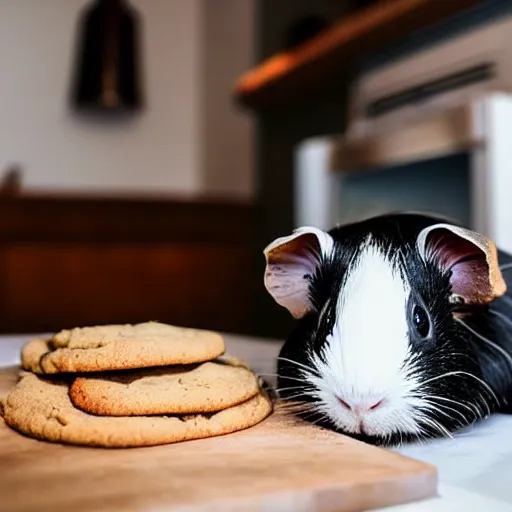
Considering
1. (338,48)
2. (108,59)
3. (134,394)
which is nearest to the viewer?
(134,394)

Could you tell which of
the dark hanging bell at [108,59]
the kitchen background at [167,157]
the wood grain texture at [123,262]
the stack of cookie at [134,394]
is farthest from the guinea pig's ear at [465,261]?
the dark hanging bell at [108,59]

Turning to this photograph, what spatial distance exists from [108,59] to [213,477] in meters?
3.40

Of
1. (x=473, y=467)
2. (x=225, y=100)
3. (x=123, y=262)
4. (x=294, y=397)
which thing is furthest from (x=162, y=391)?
(x=225, y=100)

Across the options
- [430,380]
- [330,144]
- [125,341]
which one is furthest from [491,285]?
[330,144]

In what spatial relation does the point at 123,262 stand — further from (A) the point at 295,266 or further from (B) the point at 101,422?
(B) the point at 101,422

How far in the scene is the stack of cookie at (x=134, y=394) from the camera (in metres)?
0.56

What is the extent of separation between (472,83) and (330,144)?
1.47 ft

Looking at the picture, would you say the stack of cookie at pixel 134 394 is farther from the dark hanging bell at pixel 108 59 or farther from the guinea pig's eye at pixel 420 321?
the dark hanging bell at pixel 108 59

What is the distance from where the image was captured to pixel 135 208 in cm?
333

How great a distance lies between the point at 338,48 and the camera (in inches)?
93.2

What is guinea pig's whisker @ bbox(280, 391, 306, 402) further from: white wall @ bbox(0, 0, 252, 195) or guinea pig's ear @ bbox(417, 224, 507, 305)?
white wall @ bbox(0, 0, 252, 195)

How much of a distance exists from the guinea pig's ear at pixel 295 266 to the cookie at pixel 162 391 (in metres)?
0.11

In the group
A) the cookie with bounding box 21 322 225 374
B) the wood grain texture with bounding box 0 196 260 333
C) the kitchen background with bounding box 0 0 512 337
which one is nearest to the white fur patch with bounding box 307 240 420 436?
the cookie with bounding box 21 322 225 374

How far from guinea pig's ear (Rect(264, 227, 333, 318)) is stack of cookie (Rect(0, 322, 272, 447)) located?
0.08 m
